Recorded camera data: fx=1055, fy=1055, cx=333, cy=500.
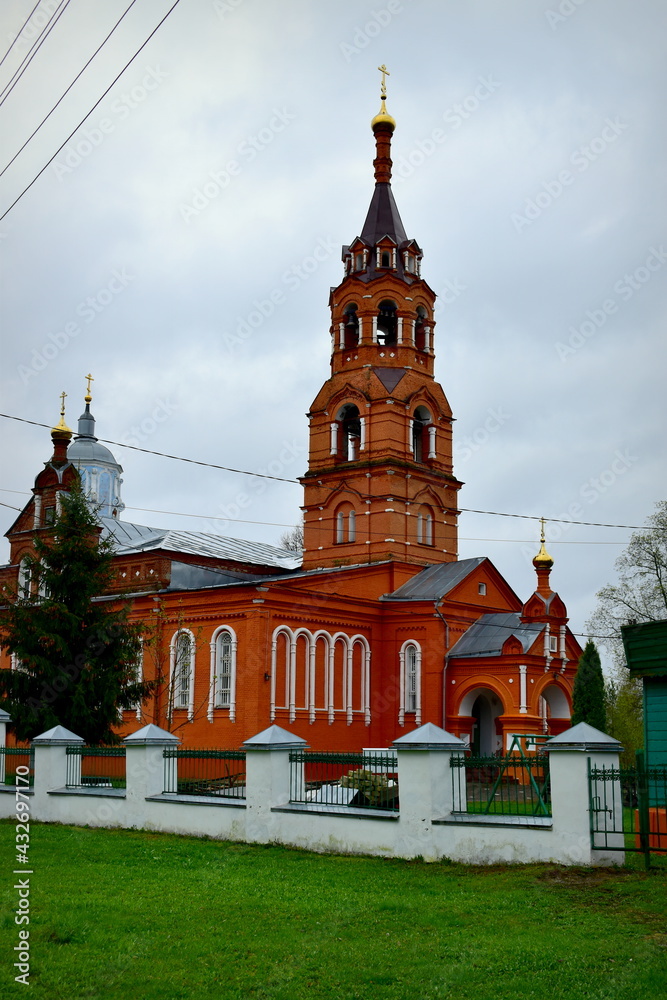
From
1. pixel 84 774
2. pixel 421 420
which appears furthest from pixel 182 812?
pixel 421 420

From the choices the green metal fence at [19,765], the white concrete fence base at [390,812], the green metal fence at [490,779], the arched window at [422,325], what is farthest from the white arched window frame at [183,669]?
the green metal fence at [490,779]

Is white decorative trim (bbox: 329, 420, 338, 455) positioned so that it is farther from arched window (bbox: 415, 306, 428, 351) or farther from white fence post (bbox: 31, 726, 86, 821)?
white fence post (bbox: 31, 726, 86, 821)

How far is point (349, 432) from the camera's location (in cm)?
3569

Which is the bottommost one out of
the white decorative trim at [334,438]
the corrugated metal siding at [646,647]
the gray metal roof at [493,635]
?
the corrugated metal siding at [646,647]

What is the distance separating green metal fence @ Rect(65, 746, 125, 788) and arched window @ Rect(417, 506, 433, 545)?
58.4ft

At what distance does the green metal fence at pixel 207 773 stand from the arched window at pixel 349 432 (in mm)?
17918

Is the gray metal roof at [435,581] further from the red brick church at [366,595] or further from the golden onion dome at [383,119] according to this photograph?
the golden onion dome at [383,119]

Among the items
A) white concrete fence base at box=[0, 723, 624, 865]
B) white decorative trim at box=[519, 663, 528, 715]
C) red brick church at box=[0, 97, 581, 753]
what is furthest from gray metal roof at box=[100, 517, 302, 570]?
white concrete fence base at box=[0, 723, 624, 865]

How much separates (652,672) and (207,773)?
7.64 m

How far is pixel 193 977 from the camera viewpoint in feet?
24.7

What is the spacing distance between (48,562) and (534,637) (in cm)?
1473

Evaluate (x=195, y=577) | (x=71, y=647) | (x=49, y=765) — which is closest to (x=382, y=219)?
(x=195, y=577)

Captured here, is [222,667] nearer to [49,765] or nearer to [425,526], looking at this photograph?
[425,526]

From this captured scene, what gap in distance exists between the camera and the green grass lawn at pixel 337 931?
7.32m
